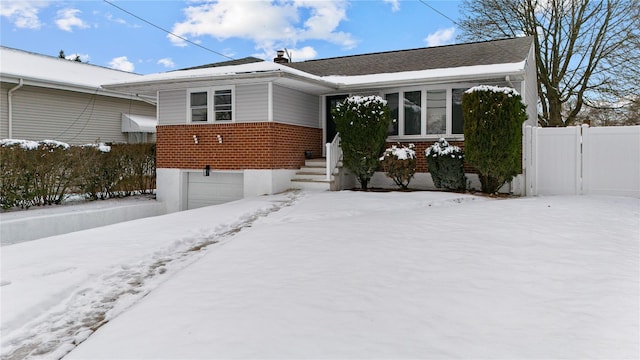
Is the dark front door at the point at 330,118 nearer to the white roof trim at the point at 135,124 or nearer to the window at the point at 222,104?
the window at the point at 222,104

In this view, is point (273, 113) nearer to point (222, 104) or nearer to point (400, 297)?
point (222, 104)

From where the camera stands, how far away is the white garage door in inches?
505

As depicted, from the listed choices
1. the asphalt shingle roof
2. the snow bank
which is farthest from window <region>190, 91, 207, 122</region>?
the snow bank

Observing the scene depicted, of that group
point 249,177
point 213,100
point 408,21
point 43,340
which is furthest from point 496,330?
point 408,21

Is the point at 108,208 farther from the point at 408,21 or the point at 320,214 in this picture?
the point at 408,21

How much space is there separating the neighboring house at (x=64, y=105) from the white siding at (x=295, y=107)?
5.40 metres

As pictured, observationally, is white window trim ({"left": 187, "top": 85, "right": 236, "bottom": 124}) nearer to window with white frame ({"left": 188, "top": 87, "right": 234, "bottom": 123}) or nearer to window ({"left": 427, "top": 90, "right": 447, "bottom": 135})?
window with white frame ({"left": 188, "top": 87, "right": 234, "bottom": 123})

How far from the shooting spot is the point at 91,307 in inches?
171

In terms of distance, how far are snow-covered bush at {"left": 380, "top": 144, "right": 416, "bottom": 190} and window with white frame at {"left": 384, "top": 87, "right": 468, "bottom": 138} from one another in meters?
1.05

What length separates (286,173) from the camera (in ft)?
41.7

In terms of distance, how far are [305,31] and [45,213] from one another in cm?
1817

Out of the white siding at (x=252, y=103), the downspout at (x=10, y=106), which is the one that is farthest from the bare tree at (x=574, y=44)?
the downspout at (x=10, y=106)

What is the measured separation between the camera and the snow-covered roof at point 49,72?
14.9 meters

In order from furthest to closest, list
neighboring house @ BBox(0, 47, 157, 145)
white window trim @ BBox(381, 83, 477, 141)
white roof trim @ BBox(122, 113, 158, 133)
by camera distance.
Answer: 1. white roof trim @ BBox(122, 113, 158, 133)
2. neighboring house @ BBox(0, 47, 157, 145)
3. white window trim @ BBox(381, 83, 477, 141)
